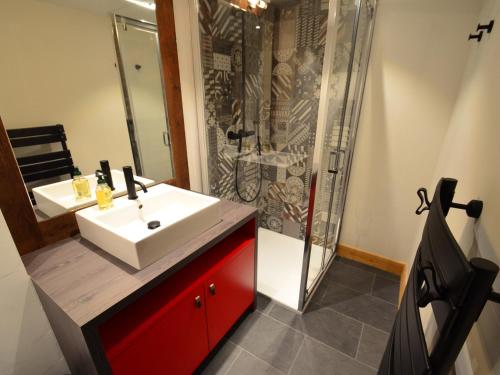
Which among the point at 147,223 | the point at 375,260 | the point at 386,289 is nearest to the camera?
the point at 147,223

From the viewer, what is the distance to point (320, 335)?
1.66 m

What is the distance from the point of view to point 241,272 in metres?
1.51

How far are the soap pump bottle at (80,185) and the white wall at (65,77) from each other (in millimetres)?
46

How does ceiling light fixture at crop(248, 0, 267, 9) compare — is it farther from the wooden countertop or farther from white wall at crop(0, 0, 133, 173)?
the wooden countertop

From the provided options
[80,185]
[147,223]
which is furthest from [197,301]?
[80,185]

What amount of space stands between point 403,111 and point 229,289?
176 cm

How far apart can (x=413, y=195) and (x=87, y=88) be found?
2302 millimetres

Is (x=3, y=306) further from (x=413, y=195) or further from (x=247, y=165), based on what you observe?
(x=413, y=195)

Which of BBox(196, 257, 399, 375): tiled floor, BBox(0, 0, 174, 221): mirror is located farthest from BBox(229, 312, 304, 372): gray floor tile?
BBox(0, 0, 174, 221): mirror

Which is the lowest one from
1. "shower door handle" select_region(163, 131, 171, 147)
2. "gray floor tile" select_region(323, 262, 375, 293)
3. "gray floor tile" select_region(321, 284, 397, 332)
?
"gray floor tile" select_region(321, 284, 397, 332)

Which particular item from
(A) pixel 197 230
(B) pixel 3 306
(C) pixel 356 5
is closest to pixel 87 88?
(A) pixel 197 230

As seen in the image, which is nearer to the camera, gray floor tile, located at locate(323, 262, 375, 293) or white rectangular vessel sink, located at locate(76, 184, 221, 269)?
white rectangular vessel sink, located at locate(76, 184, 221, 269)

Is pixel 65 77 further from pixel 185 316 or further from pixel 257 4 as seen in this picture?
pixel 257 4

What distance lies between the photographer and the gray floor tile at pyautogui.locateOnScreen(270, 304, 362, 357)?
1.61 m
